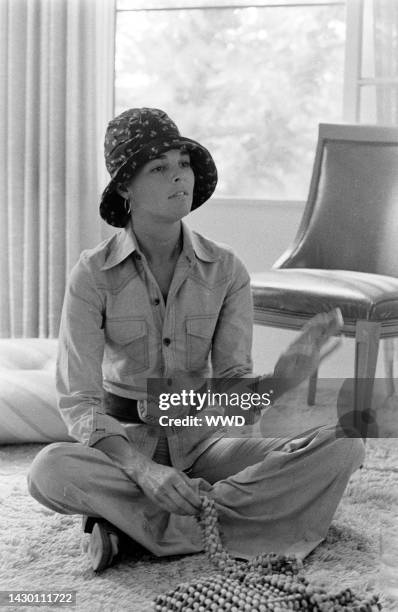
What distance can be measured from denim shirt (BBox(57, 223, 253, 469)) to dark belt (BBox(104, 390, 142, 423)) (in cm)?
1

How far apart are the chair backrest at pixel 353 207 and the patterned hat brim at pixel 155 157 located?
103cm

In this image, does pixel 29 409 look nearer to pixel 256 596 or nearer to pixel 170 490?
pixel 170 490

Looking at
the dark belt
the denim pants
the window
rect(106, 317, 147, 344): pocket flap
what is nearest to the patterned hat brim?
rect(106, 317, 147, 344): pocket flap

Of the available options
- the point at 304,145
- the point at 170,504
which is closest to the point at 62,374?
the point at 170,504

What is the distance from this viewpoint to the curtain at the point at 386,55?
308cm

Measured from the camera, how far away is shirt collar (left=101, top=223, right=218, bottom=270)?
1.72 meters

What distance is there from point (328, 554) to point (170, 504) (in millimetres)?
341

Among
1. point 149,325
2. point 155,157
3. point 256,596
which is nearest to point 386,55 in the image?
point 155,157

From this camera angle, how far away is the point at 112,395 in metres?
1.75

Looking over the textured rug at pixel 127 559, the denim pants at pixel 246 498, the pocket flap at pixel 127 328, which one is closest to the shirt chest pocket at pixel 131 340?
the pocket flap at pixel 127 328

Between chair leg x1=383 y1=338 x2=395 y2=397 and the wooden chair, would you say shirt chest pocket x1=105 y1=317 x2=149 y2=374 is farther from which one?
chair leg x1=383 y1=338 x2=395 y2=397

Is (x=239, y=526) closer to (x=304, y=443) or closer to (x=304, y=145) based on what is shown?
Result: (x=304, y=443)

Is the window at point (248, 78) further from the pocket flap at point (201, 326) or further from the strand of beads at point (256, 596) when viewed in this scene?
the strand of beads at point (256, 596)

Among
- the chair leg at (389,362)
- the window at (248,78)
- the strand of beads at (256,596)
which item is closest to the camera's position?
the strand of beads at (256,596)
